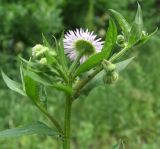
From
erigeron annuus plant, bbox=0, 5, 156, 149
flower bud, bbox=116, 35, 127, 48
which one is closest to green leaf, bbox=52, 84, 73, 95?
erigeron annuus plant, bbox=0, 5, 156, 149

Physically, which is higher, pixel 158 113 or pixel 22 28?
pixel 22 28

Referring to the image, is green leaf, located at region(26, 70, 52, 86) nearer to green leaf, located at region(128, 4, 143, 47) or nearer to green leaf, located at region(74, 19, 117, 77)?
green leaf, located at region(74, 19, 117, 77)

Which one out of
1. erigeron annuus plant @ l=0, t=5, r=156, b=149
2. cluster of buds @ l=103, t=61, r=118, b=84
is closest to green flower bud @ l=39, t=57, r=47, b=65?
erigeron annuus plant @ l=0, t=5, r=156, b=149

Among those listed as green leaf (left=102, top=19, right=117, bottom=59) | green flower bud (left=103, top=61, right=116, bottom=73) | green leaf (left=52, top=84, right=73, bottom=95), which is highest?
green leaf (left=102, top=19, right=117, bottom=59)

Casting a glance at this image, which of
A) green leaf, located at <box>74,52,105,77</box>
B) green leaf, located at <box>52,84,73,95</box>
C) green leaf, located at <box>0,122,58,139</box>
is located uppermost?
green leaf, located at <box>74,52,105,77</box>

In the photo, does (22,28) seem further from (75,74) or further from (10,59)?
(75,74)

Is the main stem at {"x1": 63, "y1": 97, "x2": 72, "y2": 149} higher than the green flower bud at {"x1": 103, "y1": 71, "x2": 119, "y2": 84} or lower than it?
lower

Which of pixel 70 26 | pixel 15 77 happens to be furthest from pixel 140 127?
pixel 70 26

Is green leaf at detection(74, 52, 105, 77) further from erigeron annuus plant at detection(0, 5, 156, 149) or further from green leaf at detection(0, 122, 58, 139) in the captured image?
green leaf at detection(0, 122, 58, 139)
